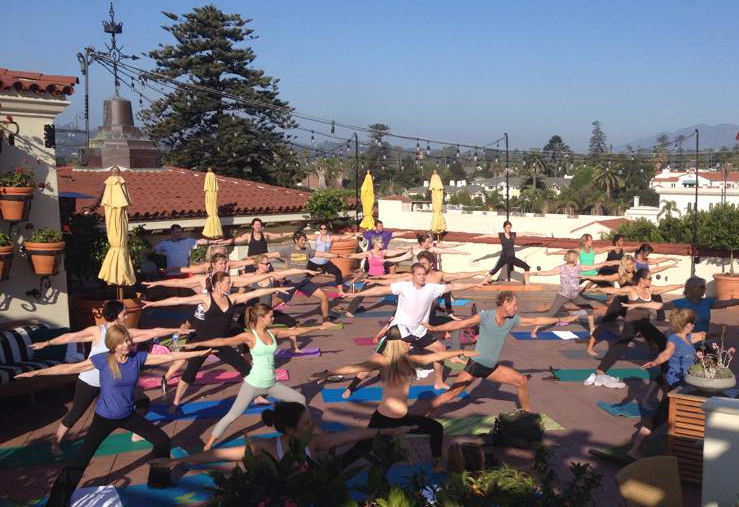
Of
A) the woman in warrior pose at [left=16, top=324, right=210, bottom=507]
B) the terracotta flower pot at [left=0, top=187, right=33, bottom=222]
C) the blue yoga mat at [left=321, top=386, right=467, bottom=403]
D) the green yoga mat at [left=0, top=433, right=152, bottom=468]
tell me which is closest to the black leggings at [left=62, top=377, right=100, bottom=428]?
the woman in warrior pose at [left=16, top=324, right=210, bottom=507]

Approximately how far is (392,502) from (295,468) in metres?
0.54

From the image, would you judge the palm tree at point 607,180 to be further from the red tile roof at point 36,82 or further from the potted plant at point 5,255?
the potted plant at point 5,255

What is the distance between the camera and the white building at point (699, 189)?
7381 cm

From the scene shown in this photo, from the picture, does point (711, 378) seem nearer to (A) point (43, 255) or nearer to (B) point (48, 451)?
(B) point (48, 451)

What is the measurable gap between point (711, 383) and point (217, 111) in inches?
1438

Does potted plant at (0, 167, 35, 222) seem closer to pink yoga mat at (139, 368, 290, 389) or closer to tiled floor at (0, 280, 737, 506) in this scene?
tiled floor at (0, 280, 737, 506)

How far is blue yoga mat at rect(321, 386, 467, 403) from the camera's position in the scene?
9352 mm

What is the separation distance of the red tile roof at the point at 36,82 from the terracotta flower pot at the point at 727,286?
1323 cm

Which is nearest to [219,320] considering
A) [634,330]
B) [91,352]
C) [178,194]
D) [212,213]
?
[91,352]

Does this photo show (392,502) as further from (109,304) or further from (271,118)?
(271,118)

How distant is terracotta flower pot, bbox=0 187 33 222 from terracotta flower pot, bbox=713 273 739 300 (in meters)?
13.6

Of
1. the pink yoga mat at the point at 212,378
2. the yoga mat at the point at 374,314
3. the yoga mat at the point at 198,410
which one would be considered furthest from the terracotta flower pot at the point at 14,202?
the yoga mat at the point at 374,314

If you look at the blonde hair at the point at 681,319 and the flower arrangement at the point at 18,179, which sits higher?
the flower arrangement at the point at 18,179

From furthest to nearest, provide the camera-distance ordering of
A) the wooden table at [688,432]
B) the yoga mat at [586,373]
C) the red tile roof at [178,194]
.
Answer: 1. the red tile roof at [178,194]
2. the yoga mat at [586,373]
3. the wooden table at [688,432]
